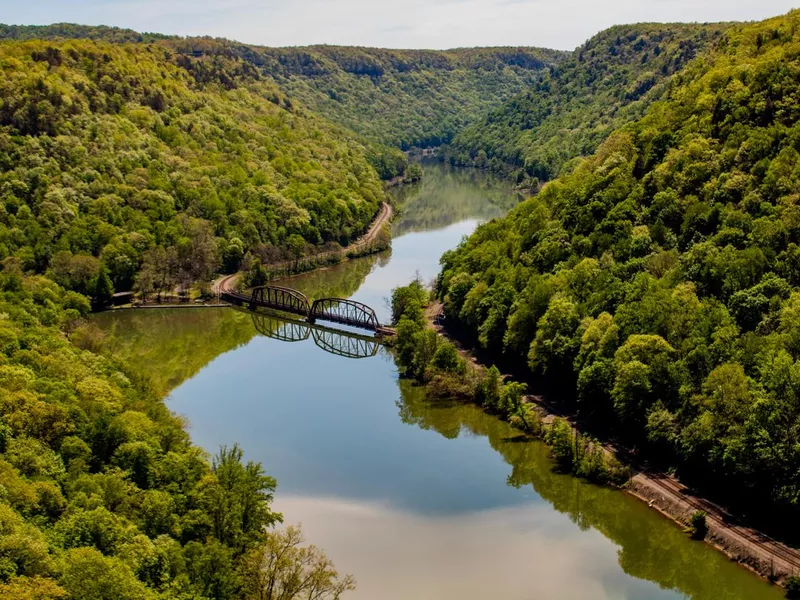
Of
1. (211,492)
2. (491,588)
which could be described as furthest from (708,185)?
(211,492)

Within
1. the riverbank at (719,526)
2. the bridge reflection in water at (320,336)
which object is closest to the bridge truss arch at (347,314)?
the bridge reflection in water at (320,336)

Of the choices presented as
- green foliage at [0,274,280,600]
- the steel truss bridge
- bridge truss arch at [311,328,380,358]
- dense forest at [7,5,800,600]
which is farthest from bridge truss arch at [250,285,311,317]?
green foliage at [0,274,280,600]

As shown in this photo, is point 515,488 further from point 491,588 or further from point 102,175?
point 102,175

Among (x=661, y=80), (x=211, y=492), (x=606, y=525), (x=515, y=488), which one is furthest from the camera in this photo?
(x=661, y=80)

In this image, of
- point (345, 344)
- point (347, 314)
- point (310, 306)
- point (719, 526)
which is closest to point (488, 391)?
point (719, 526)

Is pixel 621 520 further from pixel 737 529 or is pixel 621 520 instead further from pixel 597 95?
pixel 597 95

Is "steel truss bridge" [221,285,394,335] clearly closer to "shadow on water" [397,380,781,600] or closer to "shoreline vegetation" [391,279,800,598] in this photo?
"shoreline vegetation" [391,279,800,598]
